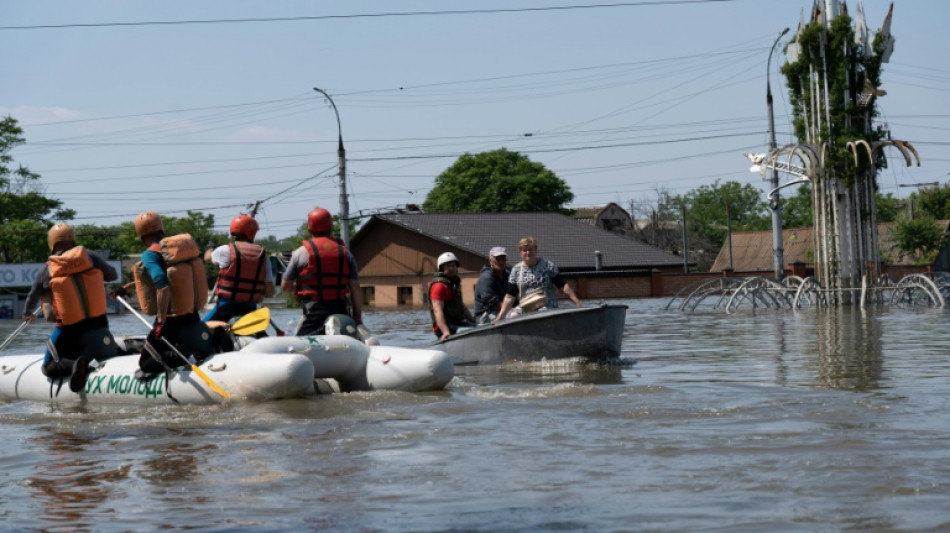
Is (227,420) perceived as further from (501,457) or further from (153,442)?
(501,457)

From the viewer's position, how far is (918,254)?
72625mm

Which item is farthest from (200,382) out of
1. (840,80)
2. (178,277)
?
(840,80)

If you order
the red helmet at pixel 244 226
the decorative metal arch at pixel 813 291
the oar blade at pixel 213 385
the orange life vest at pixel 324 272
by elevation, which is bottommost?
the oar blade at pixel 213 385

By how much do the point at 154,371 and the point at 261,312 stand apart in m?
1.11

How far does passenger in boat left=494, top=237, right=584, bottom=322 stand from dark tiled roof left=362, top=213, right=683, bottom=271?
47275 mm

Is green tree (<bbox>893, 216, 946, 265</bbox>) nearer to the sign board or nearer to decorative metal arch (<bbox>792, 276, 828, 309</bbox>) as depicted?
decorative metal arch (<bbox>792, 276, 828, 309</bbox>)

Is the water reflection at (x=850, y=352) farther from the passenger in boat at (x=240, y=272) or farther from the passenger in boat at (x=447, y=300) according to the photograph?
the passenger in boat at (x=240, y=272)

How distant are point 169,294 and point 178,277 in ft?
0.53

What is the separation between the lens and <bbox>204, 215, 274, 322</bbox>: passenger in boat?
11461 mm

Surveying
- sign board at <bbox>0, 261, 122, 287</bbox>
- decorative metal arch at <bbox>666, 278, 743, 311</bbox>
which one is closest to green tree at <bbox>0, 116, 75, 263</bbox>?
sign board at <bbox>0, 261, 122, 287</bbox>

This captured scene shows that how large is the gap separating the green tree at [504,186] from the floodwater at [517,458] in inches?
3000

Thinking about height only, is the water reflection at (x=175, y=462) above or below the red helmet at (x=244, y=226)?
below

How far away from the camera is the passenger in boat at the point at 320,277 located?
1182cm

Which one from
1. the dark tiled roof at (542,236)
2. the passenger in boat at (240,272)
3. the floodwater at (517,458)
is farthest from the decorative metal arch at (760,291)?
the dark tiled roof at (542,236)
